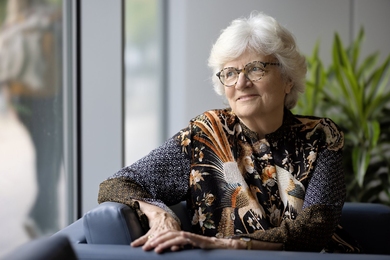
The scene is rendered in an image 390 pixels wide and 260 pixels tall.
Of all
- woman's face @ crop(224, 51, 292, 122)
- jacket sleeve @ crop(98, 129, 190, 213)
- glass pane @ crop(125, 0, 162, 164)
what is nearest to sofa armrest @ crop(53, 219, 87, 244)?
jacket sleeve @ crop(98, 129, 190, 213)

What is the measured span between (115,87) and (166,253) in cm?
216

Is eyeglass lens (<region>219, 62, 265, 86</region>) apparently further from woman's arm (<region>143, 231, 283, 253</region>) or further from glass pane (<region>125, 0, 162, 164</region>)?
glass pane (<region>125, 0, 162, 164</region>)

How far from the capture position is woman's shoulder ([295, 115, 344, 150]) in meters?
2.40

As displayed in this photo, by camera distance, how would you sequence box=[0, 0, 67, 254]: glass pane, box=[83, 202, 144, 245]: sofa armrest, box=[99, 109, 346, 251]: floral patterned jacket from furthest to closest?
box=[0, 0, 67, 254]: glass pane
box=[99, 109, 346, 251]: floral patterned jacket
box=[83, 202, 144, 245]: sofa armrest

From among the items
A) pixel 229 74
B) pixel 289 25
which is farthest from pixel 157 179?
pixel 289 25

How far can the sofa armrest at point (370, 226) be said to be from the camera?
2.60 metres

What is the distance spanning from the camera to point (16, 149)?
3.04 m

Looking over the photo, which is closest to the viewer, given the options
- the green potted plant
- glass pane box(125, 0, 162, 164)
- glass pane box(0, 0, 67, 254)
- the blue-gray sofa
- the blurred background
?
the blue-gray sofa

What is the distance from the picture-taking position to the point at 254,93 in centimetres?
240

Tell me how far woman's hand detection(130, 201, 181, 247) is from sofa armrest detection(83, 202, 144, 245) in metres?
0.07

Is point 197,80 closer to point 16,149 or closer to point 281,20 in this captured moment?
point 281,20

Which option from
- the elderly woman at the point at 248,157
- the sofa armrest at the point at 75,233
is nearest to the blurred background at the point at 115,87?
the sofa armrest at the point at 75,233

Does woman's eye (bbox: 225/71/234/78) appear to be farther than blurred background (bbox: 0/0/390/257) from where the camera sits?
No

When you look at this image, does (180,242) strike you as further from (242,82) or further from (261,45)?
(261,45)
